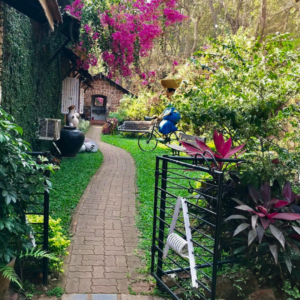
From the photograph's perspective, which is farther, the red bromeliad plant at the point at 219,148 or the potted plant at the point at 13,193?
the red bromeliad plant at the point at 219,148

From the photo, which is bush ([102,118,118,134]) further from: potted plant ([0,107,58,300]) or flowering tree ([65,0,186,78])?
potted plant ([0,107,58,300])

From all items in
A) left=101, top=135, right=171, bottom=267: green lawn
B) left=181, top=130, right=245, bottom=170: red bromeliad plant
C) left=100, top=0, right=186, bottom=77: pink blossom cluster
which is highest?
left=100, top=0, right=186, bottom=77: pink blossom cluster

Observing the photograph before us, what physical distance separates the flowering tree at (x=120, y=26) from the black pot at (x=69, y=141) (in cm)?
193

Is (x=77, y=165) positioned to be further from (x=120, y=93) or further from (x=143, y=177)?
(x=120, y=93)

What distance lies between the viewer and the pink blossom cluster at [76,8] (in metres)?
8.35

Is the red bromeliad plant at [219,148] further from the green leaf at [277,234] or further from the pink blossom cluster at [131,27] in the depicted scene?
the pink blossom cluster at [131,27]

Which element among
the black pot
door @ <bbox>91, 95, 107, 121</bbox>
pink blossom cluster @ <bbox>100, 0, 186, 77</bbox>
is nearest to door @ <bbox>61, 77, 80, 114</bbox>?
the black pot

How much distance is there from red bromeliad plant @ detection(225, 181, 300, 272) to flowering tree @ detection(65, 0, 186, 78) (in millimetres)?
6428

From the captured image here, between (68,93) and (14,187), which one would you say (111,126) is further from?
(14,187)

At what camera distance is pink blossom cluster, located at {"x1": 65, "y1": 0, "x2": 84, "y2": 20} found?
329 inches

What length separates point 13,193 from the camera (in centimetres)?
240

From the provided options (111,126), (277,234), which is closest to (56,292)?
(277,234)

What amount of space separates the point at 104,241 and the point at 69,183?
281 cm

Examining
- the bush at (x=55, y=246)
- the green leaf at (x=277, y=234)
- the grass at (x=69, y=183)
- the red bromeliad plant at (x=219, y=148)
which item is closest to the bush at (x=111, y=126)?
the grass at (x=69, y=183)
